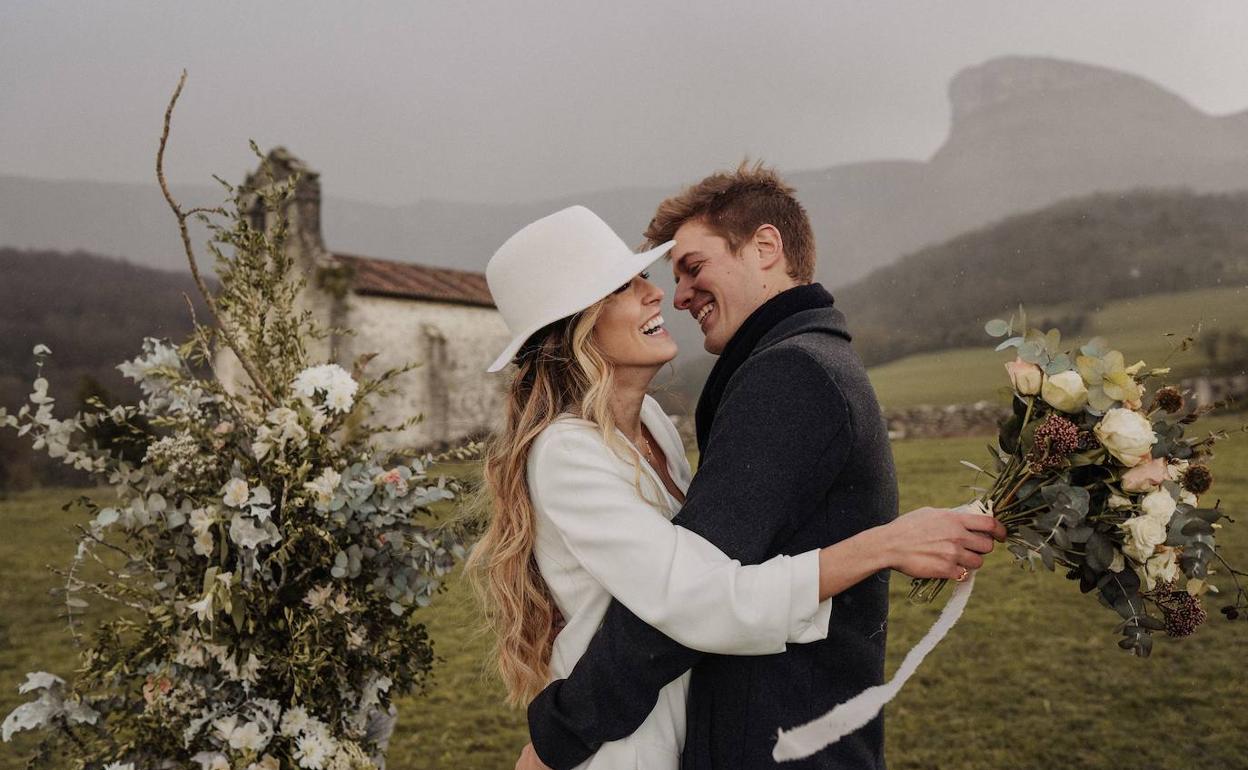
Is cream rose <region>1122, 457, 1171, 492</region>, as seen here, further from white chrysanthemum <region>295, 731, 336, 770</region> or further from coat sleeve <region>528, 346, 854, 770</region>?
white chrysanthemum <region>295, 731, 336, 770</region>

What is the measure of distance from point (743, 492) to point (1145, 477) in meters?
0.83

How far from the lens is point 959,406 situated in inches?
973

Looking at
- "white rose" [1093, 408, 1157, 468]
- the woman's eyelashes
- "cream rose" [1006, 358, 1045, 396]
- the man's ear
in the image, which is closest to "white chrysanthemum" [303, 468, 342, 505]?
the woman's eyelashes

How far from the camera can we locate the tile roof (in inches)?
905

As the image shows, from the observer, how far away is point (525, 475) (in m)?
2.28

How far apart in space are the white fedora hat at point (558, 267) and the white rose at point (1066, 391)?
3.01ft

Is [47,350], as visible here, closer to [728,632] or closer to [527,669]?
[527,669]

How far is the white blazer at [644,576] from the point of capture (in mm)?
1798

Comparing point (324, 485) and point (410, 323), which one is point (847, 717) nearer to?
point (324, 485)

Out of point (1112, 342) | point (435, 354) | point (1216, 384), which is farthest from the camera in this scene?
point (1112, 342)

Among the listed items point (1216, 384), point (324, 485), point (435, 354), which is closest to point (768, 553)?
point (324, 485)

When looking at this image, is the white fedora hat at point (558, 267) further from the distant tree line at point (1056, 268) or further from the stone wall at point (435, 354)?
the distant tree line at point (1056, 268)

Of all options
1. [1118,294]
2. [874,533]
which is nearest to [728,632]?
[874,533]

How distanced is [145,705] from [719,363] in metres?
2.19
